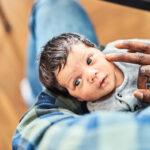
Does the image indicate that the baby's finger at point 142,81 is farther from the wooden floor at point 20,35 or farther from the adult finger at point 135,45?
the wooden floor at point 20,35

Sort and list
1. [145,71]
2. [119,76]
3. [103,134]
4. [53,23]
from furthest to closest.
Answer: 1. [53,23]
2. [119,76]
3. [145,71]
4. [103,134]

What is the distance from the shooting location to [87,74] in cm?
69

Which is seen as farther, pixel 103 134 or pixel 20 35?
pixel 20 35

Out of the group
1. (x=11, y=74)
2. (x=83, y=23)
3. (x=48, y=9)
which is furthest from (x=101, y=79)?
(x=11, y=74)

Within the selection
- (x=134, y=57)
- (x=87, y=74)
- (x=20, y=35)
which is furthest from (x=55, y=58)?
(x=20, y=35)

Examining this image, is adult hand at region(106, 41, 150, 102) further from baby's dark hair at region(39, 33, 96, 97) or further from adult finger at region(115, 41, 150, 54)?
baby's dark hair at region(39, 33, 96, 97)

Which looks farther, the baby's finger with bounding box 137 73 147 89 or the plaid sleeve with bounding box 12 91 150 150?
the baby's finger with bounding box 137 73 147 89

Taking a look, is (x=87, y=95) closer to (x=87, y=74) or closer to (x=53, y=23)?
(x=87, y=74)

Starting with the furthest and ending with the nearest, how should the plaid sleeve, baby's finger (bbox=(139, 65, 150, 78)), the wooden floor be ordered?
the wooden floor → baby's finger (bbox=(139, 65, 150, 78)) → the plaid sleeve

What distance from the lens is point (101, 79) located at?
2.23 ft

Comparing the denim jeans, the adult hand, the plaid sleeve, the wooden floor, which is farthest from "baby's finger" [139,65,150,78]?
the wooden floor

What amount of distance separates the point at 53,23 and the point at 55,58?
1.11 ft

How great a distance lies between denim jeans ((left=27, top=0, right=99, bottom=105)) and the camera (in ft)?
3.24

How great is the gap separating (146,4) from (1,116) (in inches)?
45.3
